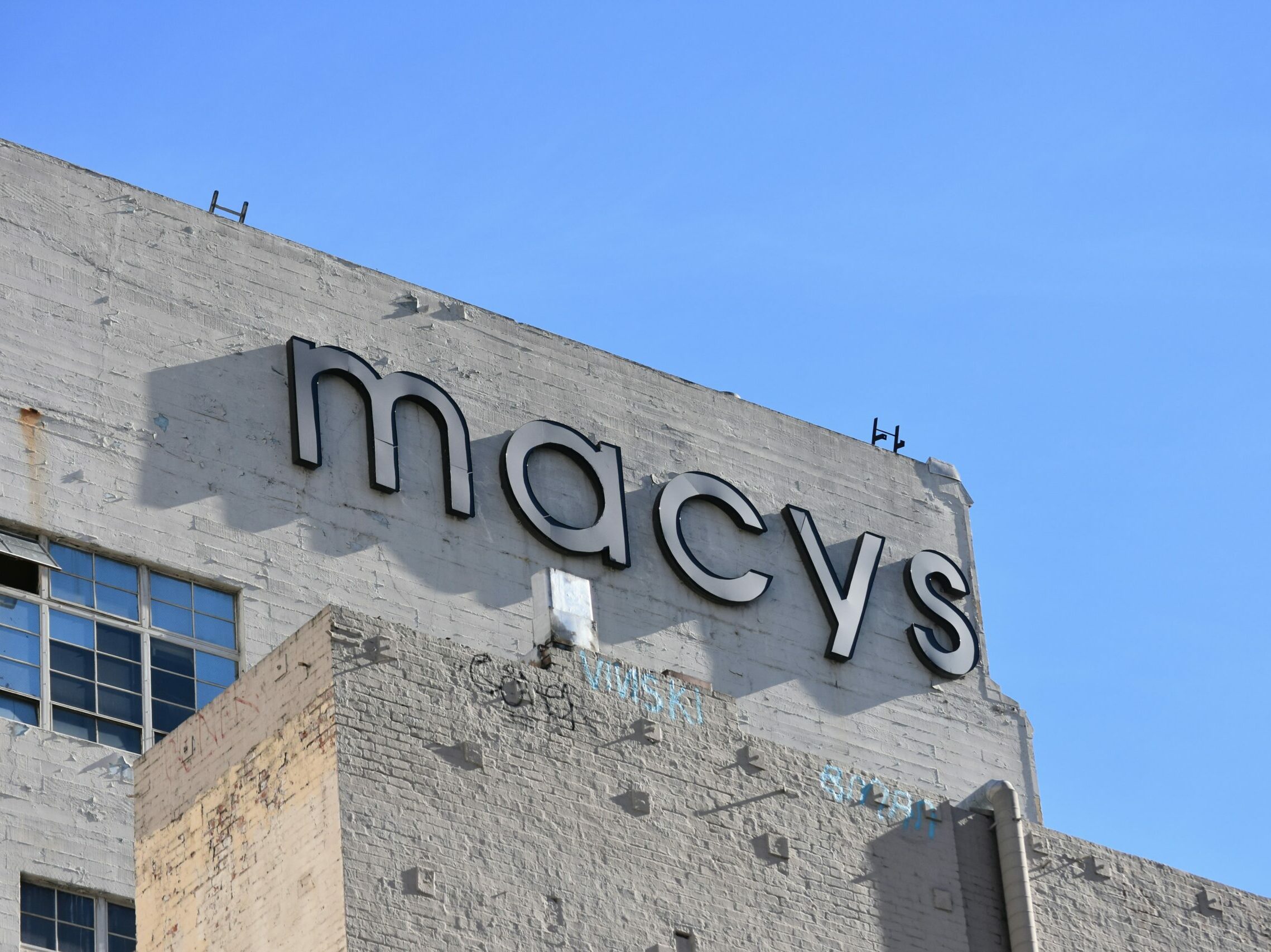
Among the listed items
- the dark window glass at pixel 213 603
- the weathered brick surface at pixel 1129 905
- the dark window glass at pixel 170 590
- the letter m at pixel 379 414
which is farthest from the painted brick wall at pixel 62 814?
the weathered brick surface at pixel 1129 905

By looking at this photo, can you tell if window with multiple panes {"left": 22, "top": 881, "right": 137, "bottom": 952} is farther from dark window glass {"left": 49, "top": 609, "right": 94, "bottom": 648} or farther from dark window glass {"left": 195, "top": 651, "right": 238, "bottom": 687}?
dark window glass {"left": 195, "top": 651, "right": 238, "bottom": 687}

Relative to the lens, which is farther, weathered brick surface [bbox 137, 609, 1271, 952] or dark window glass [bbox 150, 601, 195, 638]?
dark window glass [bbox 150, 601, 195, 638]

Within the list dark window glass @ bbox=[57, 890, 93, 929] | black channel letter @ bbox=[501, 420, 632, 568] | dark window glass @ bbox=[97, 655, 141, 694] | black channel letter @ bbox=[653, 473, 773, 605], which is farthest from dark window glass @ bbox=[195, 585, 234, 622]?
black channel letter @ bbox=[653, 473, 773, 605]

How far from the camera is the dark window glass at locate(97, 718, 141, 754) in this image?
119ft

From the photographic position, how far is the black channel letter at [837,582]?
45.1 m

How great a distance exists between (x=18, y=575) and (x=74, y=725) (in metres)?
2.31

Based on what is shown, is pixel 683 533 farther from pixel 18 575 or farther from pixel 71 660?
pixel 18 575

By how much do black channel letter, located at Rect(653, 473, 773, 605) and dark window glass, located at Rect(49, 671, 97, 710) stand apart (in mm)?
10808

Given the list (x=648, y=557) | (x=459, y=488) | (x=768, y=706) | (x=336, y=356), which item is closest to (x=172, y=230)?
(x=336, y=356)

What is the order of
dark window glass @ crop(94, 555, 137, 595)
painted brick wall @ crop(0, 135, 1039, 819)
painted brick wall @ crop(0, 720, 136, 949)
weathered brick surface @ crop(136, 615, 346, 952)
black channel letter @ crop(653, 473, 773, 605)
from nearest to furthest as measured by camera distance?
weathered brick surface @ crop(136, 615, 346, 952) → painted brick wall @ crop(0, 720, 136, 949) → dark window glass @ crop(94, 555, 137, 595) → painted brick wall @ crop(0, 135, 1039, 819) → black channel letter @ crop(653, 473, 773, 605)

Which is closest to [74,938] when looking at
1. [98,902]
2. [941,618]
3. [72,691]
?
[98,902]

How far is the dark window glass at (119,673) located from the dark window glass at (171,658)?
1.06 ft

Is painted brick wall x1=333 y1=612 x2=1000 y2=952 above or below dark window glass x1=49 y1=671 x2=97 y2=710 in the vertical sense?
below

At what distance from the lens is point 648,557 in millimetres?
43750
